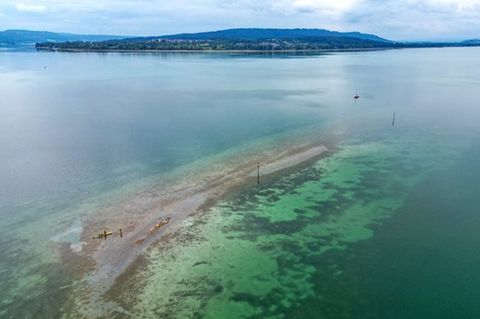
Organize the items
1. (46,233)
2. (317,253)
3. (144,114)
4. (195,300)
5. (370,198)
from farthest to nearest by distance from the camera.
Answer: (144,114) → (370,198) → (46,233) → (317,253) → (195,300)

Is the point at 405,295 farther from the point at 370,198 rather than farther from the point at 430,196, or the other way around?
the point at 430,196

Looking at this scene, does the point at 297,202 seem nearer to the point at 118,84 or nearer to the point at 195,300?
the point at 195,300

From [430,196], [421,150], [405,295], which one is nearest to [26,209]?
[405,295]

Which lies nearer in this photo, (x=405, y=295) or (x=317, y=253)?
(x=405, y=295)

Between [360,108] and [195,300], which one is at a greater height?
[360,108]

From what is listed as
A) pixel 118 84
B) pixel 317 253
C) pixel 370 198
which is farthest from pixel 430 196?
pixel 118 84

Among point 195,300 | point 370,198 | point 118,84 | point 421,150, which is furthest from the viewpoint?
point 118,84
